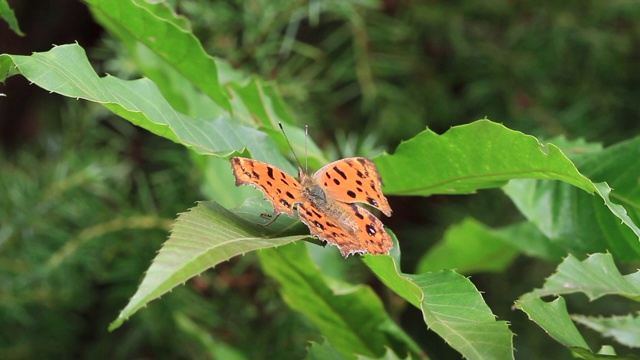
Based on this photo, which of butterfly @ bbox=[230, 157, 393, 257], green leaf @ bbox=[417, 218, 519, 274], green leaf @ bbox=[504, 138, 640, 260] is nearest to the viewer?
butterfly @ bbox=[230, 157, 393, 257]

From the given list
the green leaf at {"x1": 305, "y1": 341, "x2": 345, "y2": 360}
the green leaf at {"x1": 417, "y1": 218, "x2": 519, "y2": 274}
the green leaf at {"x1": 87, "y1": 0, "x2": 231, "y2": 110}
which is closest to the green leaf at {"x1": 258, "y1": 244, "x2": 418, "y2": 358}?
the green leaf at {"x1": 305, "y1": 341, "x2": 345, "y2": 360}


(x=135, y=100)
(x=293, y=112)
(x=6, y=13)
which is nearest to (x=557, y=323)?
(x=135, y=100)

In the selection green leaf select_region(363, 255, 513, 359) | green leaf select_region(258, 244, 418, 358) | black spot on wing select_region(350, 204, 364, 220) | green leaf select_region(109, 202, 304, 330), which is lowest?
green leaf select_region(258, 244, 418, 358)

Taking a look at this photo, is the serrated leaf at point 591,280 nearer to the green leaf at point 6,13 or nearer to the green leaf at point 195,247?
the green leaf at point 195,247

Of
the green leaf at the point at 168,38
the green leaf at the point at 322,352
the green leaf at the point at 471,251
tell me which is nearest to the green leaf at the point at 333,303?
the green leaf at the point at 322,352

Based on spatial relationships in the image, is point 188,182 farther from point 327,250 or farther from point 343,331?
point 343,331

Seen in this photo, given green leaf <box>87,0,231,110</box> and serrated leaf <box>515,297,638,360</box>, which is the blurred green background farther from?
serrated leaf <box>515,297,638,360</box>

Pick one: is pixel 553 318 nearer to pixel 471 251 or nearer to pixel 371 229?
pixel 371 229
